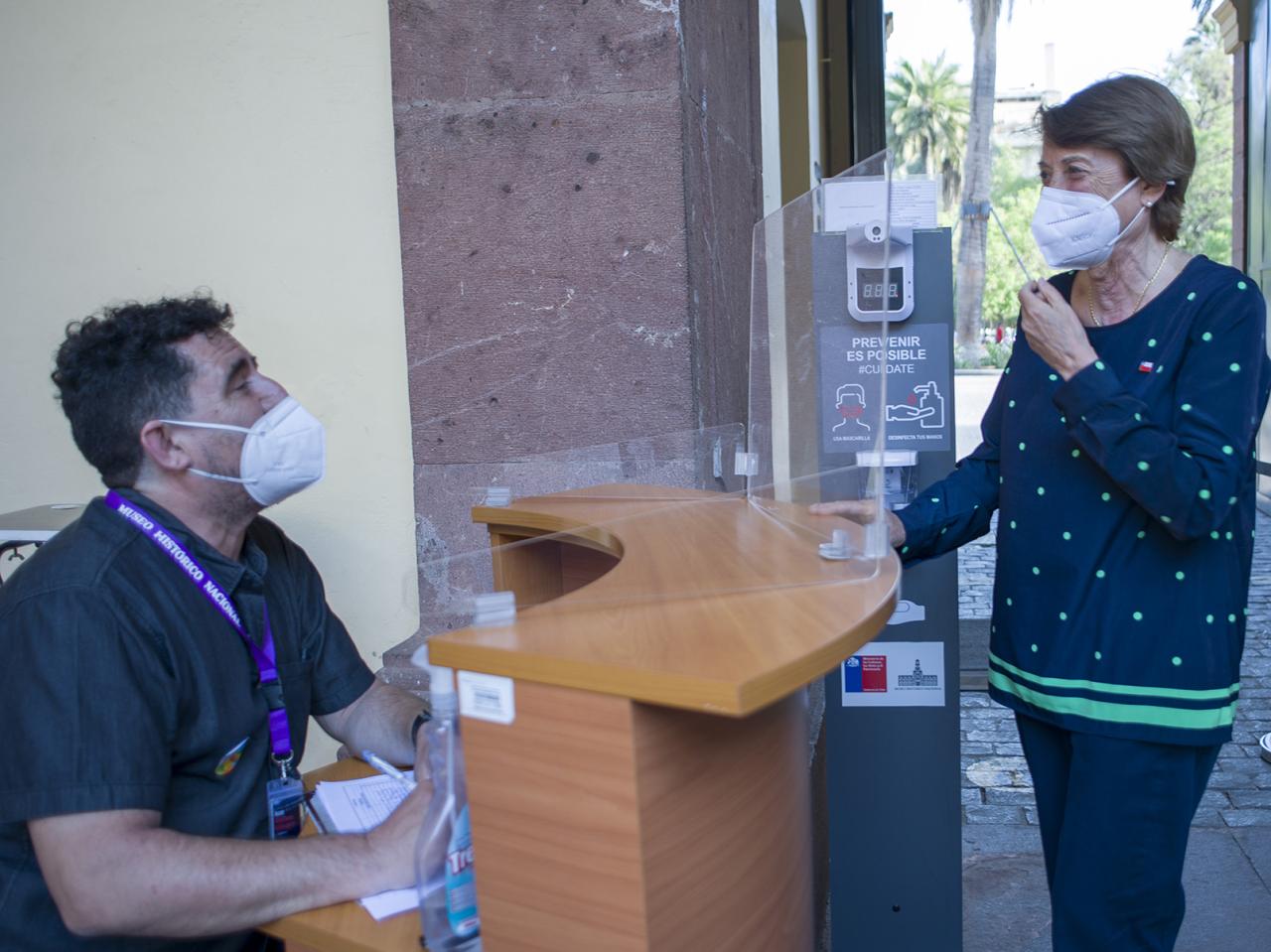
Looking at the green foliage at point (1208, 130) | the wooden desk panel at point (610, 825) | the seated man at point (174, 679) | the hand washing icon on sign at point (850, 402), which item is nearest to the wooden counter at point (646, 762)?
the wooden desk panel at point (610, 825)

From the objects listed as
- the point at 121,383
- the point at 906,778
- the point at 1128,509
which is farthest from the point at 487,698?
the point at 906,778

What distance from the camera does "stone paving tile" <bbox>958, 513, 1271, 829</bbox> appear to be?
13.5 ft

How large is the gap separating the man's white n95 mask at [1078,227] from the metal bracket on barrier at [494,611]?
122 centimetres

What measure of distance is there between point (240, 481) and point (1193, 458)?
1.55m

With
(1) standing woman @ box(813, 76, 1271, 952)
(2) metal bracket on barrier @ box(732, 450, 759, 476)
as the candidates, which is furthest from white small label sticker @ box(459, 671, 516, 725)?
(2) metal bracket on barrier @ box(732, 450, 759, 476)

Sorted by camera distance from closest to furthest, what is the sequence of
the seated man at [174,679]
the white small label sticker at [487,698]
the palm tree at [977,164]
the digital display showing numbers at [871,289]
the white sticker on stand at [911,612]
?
the white small label sticker at [487,698]
the seated man at [174,679]
the digital display showing numbers at [871,289]
the white sticker on stand at [911,612]
the palm tree at [977,164]

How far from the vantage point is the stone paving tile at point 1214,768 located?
412 cm

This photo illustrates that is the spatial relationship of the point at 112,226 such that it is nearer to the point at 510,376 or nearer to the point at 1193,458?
the point at 510,376

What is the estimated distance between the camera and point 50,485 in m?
3.61

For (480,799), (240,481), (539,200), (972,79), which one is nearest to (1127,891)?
(480,799)

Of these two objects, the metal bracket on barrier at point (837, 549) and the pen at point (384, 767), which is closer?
the metal bracket on barrier at point (837, 549)

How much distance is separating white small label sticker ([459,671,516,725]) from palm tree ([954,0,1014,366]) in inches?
714

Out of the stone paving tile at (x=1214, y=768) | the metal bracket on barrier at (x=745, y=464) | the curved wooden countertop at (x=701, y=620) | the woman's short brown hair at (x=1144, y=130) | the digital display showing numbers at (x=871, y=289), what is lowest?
the stone paving tile at (x=1214, y=768)

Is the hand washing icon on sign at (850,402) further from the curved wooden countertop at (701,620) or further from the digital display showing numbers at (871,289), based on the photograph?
the curved wooden countertop at (701,620)
